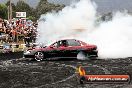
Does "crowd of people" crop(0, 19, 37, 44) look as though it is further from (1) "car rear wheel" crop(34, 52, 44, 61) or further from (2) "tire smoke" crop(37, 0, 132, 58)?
(1) "car rear wheel" crop(34, 52, 44, 61)

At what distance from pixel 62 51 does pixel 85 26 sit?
720cm

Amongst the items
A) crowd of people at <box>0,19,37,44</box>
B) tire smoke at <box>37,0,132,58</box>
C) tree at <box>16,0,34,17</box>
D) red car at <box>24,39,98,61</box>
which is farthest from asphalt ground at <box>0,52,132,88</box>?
tree at <box>16,0,34,17</box>

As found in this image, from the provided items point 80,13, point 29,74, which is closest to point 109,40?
point 80,13

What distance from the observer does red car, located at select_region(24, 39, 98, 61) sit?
24.1 metres

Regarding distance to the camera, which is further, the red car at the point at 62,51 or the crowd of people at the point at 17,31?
the crowd of people at the point at 17,31

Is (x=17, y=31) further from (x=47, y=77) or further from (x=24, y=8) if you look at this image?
(x=24, y=8)

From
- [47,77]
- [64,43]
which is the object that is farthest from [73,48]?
[47,77]

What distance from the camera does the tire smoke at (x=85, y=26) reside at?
94.3ft

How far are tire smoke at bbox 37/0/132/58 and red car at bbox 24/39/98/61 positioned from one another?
394cm

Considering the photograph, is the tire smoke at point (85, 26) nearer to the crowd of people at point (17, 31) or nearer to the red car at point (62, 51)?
the red car at point (62, 51)

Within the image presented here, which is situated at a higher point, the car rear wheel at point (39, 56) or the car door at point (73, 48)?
the car door at point (73, 48)

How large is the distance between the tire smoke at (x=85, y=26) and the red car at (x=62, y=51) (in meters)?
3.94

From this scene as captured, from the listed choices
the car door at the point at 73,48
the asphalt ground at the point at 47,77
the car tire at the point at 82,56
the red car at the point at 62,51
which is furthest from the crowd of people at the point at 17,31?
the asphalt ground at the point at 47,77

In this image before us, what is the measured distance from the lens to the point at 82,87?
43.3ft
